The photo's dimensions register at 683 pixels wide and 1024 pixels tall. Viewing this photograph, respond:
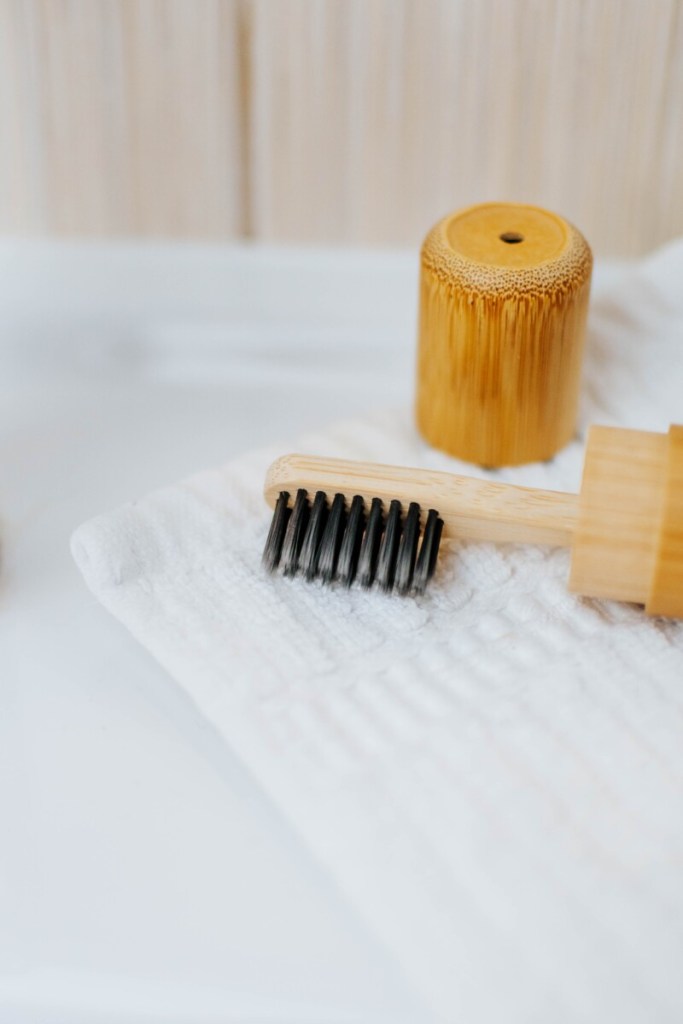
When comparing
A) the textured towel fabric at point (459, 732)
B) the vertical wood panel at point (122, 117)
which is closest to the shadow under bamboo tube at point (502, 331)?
the textured towel fabric at point (459, 732)

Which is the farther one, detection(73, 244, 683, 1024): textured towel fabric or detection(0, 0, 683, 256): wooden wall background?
detection(0, 0, 683, 256): wooden wall background

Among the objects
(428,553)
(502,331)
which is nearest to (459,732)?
(428,553)

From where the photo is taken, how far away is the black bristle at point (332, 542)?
1.77ft

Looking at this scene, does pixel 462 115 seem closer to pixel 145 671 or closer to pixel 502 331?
pixel 502 331

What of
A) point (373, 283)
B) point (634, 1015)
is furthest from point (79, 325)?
point (634, 1015)

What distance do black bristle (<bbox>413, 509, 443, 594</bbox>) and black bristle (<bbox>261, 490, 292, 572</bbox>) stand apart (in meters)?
0.07

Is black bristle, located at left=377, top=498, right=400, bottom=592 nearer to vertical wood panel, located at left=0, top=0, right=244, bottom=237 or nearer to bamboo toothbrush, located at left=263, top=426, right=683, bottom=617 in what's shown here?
bamboo toothbrush, located at left=263, top=426, right=683, bottom=617

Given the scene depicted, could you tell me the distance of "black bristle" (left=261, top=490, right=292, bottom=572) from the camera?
55cm

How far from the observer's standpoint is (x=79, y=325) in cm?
76

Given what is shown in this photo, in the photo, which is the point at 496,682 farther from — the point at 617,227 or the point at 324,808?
the point at 617,227

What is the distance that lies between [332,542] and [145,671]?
0.37 feet

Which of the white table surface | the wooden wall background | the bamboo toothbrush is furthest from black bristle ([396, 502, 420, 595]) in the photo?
the wooden wall background

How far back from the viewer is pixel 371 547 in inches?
21.2

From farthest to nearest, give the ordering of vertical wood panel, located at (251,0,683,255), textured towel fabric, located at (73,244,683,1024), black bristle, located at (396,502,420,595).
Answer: vertical wood panel, located at (251,0,683,255) → black bristle, located at (396,502,420,595) → textured towel fabric, located at (73,244,683,1024)
